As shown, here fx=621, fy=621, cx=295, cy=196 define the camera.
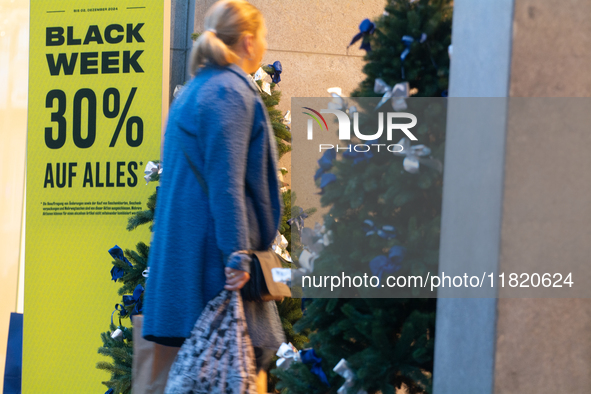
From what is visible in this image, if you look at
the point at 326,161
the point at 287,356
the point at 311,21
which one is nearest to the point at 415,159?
the point at 326,161

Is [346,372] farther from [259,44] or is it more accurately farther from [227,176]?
[259,44]

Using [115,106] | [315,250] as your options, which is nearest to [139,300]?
[115,106]

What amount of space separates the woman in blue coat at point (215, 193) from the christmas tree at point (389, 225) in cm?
25

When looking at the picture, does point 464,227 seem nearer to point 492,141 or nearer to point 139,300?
point 492,141

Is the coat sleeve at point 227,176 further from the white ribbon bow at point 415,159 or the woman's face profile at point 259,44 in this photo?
the white ribbon bow at point 415,159

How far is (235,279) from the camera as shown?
2.01 metres

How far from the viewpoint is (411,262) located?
7.13 ft

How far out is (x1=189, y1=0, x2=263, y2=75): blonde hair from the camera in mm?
2125

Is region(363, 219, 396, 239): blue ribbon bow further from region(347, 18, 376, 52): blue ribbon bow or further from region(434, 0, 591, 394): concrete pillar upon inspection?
region(347, 18, 376, 52): blue ribbon bow

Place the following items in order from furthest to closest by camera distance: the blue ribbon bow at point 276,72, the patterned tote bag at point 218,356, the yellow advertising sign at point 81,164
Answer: the yellow advertising sign at point 81,164 → the blue ribbon bow at point 276,72 → the patterned tote bag at point 218,356

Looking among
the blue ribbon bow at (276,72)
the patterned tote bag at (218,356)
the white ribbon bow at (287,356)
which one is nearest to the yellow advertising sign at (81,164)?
the blue ribbon bow at (276,72)

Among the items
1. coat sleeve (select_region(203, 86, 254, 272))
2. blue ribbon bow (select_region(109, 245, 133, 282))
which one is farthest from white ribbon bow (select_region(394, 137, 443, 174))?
blue ribbon bow (select_region(109, 245, 133, 282))

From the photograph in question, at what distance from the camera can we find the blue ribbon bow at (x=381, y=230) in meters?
2.21

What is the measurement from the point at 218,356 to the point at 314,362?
1.75 ft
